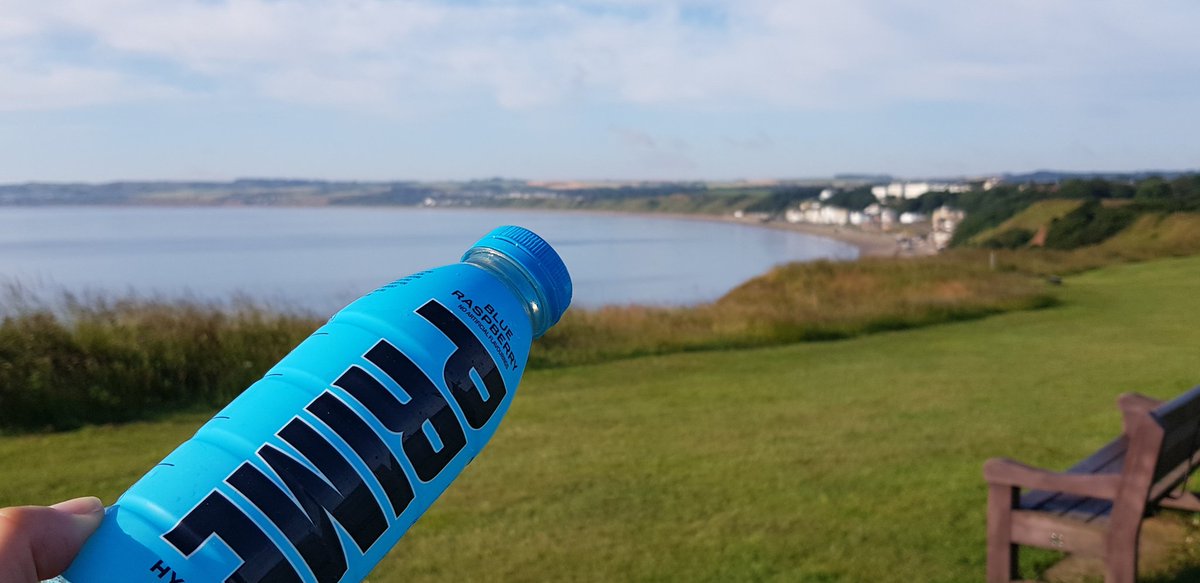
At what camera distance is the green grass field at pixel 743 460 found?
530 centimetres

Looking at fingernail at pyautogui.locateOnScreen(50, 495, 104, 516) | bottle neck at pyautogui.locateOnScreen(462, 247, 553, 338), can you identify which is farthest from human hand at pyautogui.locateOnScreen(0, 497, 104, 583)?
bottle neck at pyautogui.locateOnScreen(462, 247, 553, 338)

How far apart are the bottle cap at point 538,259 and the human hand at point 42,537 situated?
696 mm

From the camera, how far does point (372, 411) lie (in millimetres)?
1305

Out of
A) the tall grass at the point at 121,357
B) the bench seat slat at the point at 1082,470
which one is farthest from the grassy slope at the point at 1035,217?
the bench seat slat at the point at 1082,470

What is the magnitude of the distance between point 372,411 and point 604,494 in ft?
17.4

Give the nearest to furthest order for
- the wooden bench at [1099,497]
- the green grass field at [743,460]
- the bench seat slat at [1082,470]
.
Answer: the wooden bench at [1099,497] < the bench seat slat at [1082,470] < the green grass field at [743,460]

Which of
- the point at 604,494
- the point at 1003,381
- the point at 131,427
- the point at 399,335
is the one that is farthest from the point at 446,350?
Result: the point at 1003,381

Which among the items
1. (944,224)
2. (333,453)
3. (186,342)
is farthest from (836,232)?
(333,453)

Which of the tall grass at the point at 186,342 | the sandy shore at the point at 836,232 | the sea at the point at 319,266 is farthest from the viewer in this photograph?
the sandy shore at the point at 836,232

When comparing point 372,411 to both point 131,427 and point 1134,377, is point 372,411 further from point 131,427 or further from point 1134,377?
point 1134,377

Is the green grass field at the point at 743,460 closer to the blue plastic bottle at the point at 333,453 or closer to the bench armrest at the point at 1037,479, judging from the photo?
the bench armrest at the point at 1037,479

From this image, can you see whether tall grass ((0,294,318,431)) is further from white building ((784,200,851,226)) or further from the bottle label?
white building ((784,200,851,226))

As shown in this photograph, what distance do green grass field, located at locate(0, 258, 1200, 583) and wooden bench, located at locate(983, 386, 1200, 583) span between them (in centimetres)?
61

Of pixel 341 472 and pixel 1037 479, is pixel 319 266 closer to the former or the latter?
pixel 1037 479
